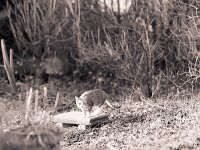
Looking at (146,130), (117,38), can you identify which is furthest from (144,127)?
(117,38)

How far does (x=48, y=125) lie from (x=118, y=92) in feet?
20.8

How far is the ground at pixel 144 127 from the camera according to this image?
7.90 meters

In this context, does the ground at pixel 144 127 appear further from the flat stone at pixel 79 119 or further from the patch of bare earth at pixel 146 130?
the flat stone at pixel 79 119

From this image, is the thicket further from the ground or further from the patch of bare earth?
the patch of bare earth

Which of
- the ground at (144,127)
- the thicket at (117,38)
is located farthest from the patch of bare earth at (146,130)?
the thicket at (117,38)

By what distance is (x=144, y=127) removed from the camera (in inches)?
348

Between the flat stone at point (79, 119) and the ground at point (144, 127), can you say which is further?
the flat stone at point (79, 119)

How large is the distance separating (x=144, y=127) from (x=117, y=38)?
14.0 ft

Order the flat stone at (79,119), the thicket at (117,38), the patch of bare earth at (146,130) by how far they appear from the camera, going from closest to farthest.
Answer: the patch of bare earth at (146,130) → the flat stone at (79,119) → the thicket at (117,38)

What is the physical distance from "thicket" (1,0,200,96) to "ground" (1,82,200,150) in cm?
100

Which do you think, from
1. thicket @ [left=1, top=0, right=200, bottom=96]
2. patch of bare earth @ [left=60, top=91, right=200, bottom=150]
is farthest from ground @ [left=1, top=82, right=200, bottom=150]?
thicket @ [left=1, top=0, right=200, bottom=96]

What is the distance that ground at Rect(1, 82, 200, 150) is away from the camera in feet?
25.9

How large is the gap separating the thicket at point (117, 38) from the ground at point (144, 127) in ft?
3.27

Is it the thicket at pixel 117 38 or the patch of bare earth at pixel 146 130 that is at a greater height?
the thicket at pixel 117 38
